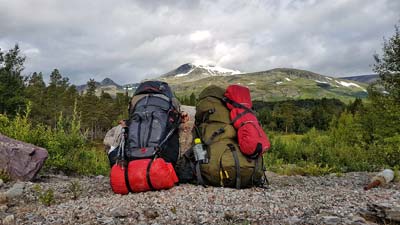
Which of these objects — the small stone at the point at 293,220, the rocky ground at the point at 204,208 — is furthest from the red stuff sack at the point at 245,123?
the small stone at the point at 293,220

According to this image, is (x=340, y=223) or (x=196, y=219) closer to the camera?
(x=340, y=223)

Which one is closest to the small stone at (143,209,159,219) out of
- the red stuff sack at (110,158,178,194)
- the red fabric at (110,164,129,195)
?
the red stuff sack at (110,158,178,194)

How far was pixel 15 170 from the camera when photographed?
27.9ft

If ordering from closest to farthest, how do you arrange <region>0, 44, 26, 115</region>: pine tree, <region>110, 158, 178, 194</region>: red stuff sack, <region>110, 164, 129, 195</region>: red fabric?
1. <region>110, 158, 178, 194</region>: red stuff sack
2. <region>110, 164, 129, 195</region>: red fabric
3. <region>0, 44, 26, 115</region>: pine tree

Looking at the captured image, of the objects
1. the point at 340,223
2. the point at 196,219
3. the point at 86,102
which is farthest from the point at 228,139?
the point at 86,102

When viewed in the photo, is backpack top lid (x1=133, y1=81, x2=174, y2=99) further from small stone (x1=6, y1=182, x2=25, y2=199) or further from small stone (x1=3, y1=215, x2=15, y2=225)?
small stone (x1=3, y1=215, x2=15, y2=225)

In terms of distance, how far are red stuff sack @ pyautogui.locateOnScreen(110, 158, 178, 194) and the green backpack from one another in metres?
0.85

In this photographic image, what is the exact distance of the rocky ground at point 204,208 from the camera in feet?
14.2

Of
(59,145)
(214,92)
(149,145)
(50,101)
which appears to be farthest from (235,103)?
(50,101)

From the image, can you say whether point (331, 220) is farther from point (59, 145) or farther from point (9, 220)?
point (59, 145)

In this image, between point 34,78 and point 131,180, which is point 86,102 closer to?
point 34,78

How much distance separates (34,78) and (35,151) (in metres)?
80.8

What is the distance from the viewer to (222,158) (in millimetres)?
6785

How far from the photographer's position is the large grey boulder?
8445 millimetres
